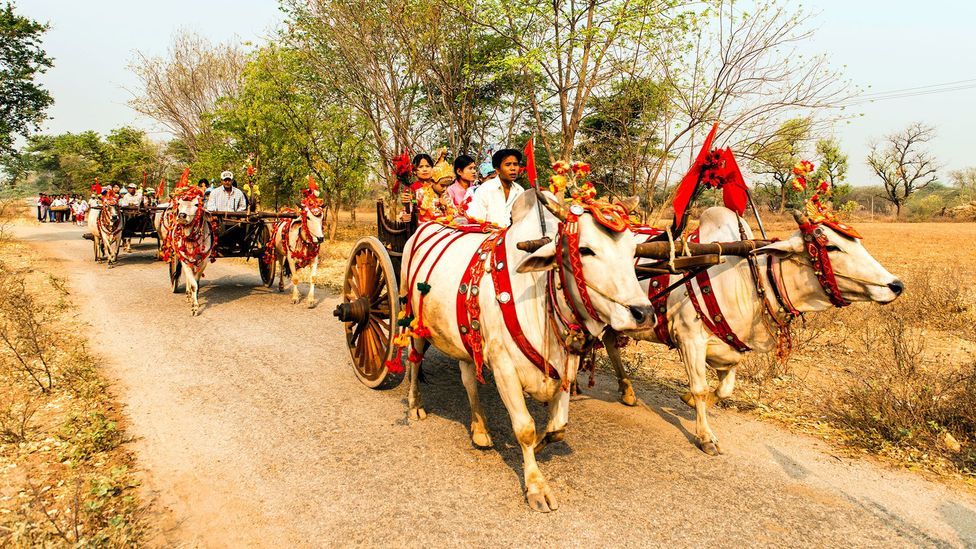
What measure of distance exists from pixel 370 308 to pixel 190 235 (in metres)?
5.52

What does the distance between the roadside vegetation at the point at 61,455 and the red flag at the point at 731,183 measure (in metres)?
4.75

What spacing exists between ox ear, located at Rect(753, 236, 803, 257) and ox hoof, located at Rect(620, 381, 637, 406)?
73.5 inches

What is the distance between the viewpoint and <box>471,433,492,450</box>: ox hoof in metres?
4.16

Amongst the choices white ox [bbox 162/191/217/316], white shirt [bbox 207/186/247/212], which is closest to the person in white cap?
white shirt [bbox 207/186/247/212]

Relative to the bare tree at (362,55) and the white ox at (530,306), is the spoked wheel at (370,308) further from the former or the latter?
the bare tree at (362,55)

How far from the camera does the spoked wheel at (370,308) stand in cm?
501

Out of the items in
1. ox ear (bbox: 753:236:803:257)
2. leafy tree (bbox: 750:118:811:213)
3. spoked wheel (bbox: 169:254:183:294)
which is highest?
leafy tree (bbox: 750:118:811:213)

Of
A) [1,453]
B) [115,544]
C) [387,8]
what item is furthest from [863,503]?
[387,8]

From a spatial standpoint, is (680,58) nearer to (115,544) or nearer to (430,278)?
(430,278)

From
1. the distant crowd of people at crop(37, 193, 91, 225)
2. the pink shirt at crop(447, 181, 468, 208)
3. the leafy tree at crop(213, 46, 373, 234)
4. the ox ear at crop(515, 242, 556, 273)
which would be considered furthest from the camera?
the distant crowd of people at crop(37, 193, 91, 225)

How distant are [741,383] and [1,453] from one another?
21.6 feet

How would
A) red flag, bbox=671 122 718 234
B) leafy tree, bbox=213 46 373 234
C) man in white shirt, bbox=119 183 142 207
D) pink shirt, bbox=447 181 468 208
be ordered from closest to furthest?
red flag, bbox=671 122 718 234 → pink shirt, bbox=447 181 468 208 → man in white shirt, bbox=119 183 142 207 → leafy tree, bbox=213 46 373 234

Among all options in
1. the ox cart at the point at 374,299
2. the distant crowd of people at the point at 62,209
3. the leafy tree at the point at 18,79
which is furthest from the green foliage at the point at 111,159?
the ox cart at the point at 374,299

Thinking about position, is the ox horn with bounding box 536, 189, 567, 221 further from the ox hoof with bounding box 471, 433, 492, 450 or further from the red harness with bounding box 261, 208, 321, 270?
the red harness with bounding box 261, 208, 321, 270
